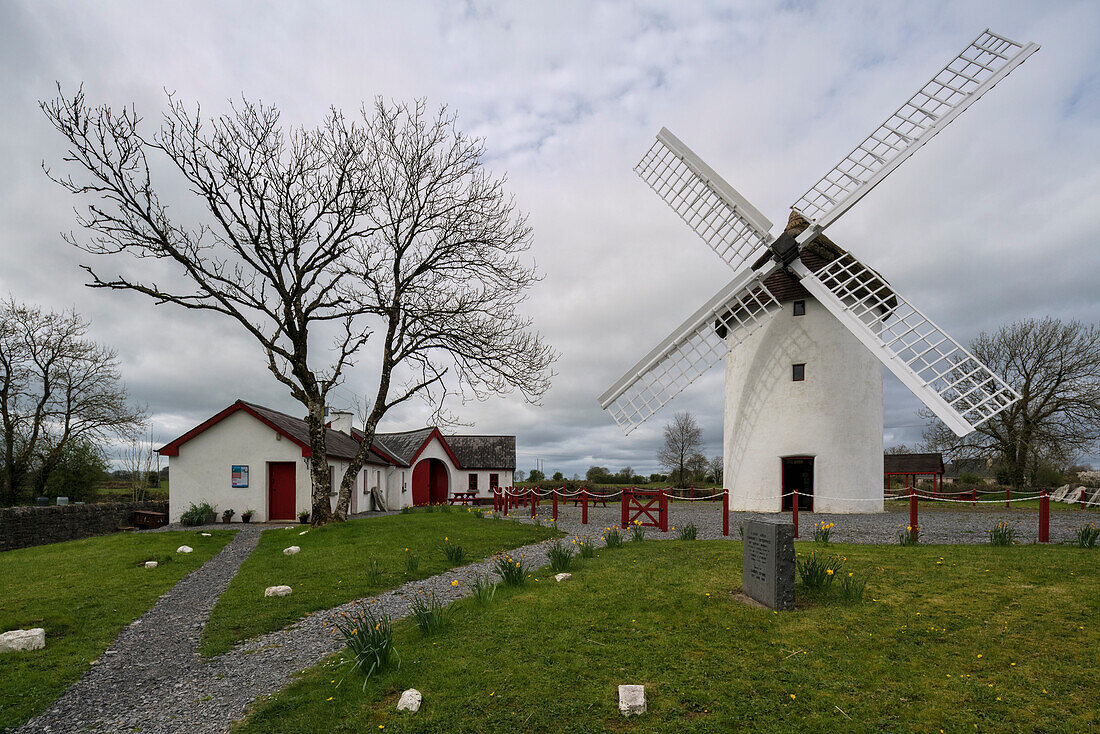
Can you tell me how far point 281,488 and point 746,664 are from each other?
22.7 m

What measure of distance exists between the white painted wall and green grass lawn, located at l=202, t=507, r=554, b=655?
9.72 m

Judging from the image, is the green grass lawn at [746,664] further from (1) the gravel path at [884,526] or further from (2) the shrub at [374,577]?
(1) the gravel path at [884,526]

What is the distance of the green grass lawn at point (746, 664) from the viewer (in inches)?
185

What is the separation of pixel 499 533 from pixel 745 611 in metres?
10.1

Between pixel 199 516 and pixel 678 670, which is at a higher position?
pixel 678 670

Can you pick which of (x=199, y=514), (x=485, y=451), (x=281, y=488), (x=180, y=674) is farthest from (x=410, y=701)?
(x=485, y=451)

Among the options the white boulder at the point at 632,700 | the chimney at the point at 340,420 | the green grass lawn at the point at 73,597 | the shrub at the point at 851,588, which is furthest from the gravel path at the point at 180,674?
the chimney at the point at 340,420

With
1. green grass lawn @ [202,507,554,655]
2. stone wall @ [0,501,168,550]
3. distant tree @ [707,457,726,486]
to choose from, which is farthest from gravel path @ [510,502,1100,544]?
distant tree @ [707,457,726,486]

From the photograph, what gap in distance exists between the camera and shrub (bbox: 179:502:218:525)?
2239 cm

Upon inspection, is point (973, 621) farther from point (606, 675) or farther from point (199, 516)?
point (199, 516)

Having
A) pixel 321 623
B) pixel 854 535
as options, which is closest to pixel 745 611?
pixel 321 623

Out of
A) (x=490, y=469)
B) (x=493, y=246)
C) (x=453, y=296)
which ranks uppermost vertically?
(x=493, y=246)

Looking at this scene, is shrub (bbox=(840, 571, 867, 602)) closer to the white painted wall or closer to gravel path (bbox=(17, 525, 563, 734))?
gravel path (bbox=(17, 525, 563, 734))

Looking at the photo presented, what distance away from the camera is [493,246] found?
20188 mm
